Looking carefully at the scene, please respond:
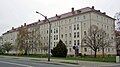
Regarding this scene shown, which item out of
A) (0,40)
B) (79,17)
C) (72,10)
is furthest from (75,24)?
(0,40)

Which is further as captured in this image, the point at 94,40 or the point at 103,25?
the point at 103,25

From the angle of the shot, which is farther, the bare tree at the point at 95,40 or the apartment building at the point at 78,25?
the apartment building at the point at 78,25

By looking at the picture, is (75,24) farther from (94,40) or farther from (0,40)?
(0,40)

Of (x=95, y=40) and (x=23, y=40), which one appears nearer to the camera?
(x=95, y=40)

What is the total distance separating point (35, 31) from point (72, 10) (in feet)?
58.5

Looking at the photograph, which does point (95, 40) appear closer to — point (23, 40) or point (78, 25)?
point (78, 25)

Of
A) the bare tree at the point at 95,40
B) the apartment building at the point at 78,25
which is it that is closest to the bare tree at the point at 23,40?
the apartment building at the point at 78,25

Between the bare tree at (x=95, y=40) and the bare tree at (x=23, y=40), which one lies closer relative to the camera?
the bare tree at (x=95, y=40)

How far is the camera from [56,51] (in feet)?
181

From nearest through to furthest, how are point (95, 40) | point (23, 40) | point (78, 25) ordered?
point (95, 40), point (23, 40), point (78, 25)

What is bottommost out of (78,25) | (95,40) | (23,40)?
(95,40)

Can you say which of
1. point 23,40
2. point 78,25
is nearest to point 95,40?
point 78,25

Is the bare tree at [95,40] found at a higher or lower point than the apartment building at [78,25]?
lower

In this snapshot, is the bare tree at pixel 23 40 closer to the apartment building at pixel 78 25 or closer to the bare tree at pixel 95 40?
the apartment building at pixel 78 25
